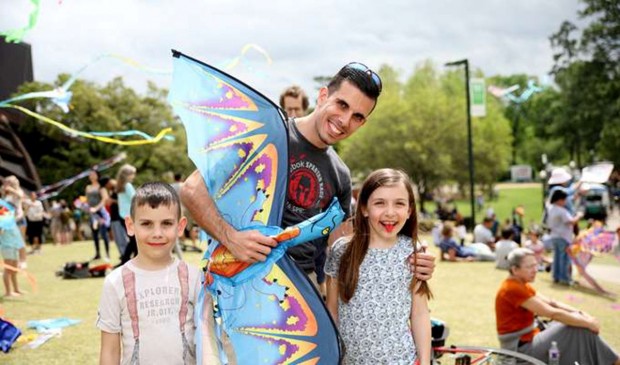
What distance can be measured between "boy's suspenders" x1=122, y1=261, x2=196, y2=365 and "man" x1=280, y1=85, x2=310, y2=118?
234 cm

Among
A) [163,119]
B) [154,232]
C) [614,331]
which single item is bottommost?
[614,331]

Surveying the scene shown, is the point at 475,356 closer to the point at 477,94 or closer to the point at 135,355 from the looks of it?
the point at 135,355

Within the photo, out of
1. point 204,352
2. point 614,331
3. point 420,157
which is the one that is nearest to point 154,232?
point 204,352

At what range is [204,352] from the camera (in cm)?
210

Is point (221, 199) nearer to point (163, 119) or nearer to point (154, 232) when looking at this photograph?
point (154, 232)

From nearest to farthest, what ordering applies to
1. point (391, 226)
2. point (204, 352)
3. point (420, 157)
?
point (204, 352), point (391, 226), point (420, 157)

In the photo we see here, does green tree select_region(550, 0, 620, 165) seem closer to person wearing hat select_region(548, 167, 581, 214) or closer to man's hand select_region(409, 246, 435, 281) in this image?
person wearing hat select_region(548, 167, 581, 214)

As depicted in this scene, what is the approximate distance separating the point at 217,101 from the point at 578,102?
34.5 metres

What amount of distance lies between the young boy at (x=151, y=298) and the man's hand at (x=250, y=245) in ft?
1.30

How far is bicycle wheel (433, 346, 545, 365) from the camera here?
3.51 meters

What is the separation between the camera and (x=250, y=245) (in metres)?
2.06

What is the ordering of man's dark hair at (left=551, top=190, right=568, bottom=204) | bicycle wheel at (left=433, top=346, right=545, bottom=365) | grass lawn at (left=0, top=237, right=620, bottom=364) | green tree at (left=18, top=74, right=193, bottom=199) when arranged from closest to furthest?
bicycle wheel at (left=433, top=346, right=545, bottom=365) → grass lawn at (left=0, top=237, right=620, bottom=364) → man's dark hair at (left=551, top=190, right=568, bottom=204) → green tree at (left=18, top=74, right=193, bottom=199)

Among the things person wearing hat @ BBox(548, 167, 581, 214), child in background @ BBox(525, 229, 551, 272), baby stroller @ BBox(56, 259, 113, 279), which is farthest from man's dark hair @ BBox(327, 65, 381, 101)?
child in background @ BBox(525, 229, 551, 272)

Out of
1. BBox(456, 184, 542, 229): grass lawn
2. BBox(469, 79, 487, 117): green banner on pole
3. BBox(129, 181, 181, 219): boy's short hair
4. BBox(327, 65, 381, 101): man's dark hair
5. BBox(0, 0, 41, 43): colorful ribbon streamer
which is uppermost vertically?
BBox(469, 79, 487, 117): green banner on pole
